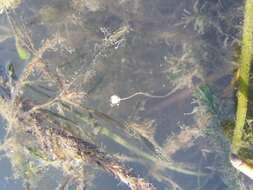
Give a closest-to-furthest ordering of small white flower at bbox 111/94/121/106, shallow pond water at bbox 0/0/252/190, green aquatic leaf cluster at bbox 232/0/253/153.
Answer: green aquatic leaf cluster at bbox 232/0/253/153 → shallow pond water at bbox 0/0/252/190 → small white flower at bbox 111/94/121/106

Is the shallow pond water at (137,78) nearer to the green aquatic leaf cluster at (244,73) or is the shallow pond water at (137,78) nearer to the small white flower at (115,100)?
the small white flower at (115,100)

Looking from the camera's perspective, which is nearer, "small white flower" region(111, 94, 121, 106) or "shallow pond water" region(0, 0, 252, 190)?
"shallow pond water" region(0, 0, 252, 190)

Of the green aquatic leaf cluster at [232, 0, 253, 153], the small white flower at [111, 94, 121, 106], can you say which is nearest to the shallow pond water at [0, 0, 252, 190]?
the small white flower at [111, 94, 121, 106]

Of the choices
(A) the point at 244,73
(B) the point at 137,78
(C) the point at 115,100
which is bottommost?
(C) the point at 115,100

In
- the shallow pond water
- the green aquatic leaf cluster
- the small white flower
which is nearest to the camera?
the green aquatic leaf cluster

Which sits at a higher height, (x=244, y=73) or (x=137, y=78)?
(x=244, y=73)

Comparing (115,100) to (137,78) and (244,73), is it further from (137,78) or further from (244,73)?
(244,73)

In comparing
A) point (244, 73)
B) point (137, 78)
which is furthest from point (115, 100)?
point (244, 73)

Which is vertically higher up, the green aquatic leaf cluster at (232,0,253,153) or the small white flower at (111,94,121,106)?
the green aquatic leaf cluster at (232,0,253,153)

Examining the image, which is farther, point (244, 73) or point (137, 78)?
point (137, 78)

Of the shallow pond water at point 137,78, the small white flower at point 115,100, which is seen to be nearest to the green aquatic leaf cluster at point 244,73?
the shallow pond water at point 137,78

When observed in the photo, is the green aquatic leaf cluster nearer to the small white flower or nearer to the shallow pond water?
the shallow pond water
